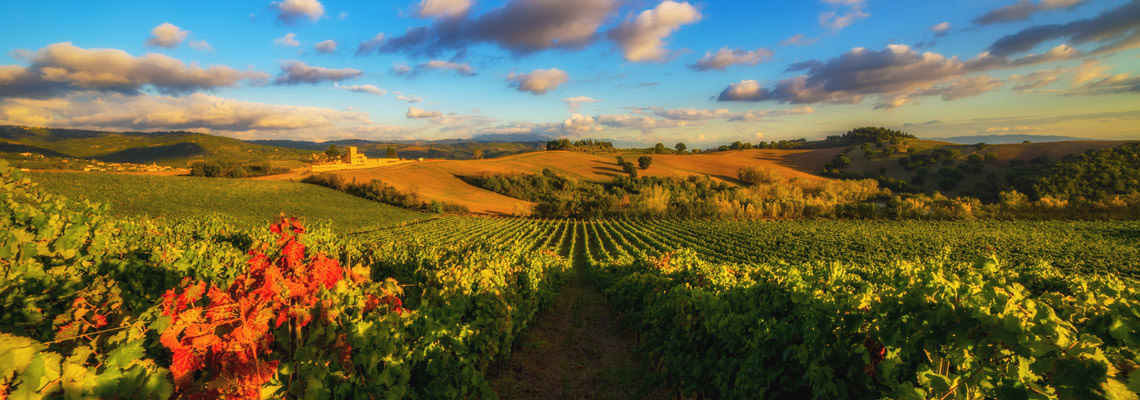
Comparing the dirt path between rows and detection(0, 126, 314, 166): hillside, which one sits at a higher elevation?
detection(0, 126, 314, 166): hillside

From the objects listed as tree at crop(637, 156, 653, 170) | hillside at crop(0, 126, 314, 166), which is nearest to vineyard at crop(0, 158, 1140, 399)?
tree at crop(637, 156, 653, 170)

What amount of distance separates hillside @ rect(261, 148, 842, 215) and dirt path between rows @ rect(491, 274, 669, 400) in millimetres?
64466

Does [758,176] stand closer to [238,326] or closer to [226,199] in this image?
[226,199]

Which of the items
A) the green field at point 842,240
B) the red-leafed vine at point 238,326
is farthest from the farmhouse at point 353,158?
the red-leafed vine at point 238,326

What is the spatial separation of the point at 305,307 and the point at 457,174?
9760cm

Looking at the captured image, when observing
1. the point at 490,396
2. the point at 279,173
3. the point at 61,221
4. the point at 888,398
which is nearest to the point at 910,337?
the point at 888,398

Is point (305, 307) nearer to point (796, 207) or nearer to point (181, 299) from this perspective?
point (181, 299)

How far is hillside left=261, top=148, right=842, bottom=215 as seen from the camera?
3236 inches

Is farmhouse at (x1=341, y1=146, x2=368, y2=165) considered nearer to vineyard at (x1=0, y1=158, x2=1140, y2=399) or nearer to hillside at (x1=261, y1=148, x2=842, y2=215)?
hillside at (x1=261, y1=148, x2=842, y2=215)

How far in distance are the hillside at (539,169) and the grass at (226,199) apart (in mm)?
11697

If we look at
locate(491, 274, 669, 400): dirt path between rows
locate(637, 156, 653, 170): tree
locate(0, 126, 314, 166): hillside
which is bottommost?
locate(491, 274, 669, 400): dirt path between rows

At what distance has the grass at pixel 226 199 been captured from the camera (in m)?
→ 47.9

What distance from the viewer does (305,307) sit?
11.6 feet

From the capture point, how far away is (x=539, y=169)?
352ft
